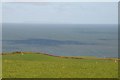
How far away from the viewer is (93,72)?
85.3 ft

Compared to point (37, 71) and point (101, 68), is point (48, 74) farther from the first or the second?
point (101, 68)

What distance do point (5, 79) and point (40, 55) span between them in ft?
46.0

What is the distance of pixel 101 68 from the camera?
A: 1110 inches

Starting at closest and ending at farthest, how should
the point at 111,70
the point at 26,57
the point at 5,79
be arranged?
the point at 5,79 → the point at 111,70 → the point at 26,57

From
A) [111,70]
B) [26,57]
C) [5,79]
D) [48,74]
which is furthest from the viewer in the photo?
[26,57]

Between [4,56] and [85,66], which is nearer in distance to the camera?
[85,66]

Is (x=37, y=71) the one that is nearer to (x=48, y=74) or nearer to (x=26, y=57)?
(x=48, y=74)

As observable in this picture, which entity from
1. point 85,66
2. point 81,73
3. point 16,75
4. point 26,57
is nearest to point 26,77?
point 16,75

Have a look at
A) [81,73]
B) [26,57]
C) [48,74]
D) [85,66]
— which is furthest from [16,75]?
[26,57]

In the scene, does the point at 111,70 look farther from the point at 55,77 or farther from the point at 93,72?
the point at 55,77

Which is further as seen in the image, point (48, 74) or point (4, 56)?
point (4, 56)

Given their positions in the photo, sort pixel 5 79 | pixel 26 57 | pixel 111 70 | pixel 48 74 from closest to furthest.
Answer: pixel 5 79 < pixel 48 74 < pixel 111 70 < pixel 26 57

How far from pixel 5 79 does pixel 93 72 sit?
728 cm

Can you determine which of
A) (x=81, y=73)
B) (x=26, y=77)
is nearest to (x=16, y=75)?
(x=26, y=77)
